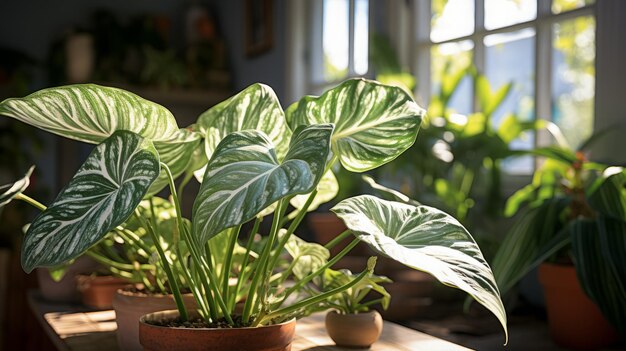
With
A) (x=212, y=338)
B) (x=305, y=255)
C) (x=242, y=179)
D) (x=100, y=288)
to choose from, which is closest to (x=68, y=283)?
(x=100, y=288)

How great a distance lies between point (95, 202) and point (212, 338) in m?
0.18

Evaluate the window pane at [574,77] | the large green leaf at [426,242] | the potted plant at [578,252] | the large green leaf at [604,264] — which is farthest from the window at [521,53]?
the large green leaf at [426,242]

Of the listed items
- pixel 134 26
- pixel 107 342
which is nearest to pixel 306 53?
pixel 134 26

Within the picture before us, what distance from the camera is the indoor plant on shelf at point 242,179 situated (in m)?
0.58

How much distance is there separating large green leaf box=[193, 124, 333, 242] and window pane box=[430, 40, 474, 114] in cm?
181

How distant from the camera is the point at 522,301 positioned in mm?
1998

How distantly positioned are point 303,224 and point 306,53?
935 millimetres

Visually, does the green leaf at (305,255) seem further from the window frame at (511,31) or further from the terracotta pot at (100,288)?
the window frame at (511,31)

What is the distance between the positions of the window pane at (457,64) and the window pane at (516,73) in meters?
0.10

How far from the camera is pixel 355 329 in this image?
897 mm

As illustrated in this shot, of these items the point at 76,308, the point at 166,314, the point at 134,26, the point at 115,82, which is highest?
the point at 134,26

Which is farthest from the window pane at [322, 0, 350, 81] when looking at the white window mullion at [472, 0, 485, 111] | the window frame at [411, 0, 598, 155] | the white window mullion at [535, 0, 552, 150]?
the white window mullion at [535, 0, 552, 150]

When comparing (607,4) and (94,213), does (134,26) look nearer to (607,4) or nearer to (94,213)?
(607,4)

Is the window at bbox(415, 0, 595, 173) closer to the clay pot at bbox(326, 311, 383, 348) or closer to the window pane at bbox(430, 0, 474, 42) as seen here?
the window pane at bbox(430, 0, 474, 42)
